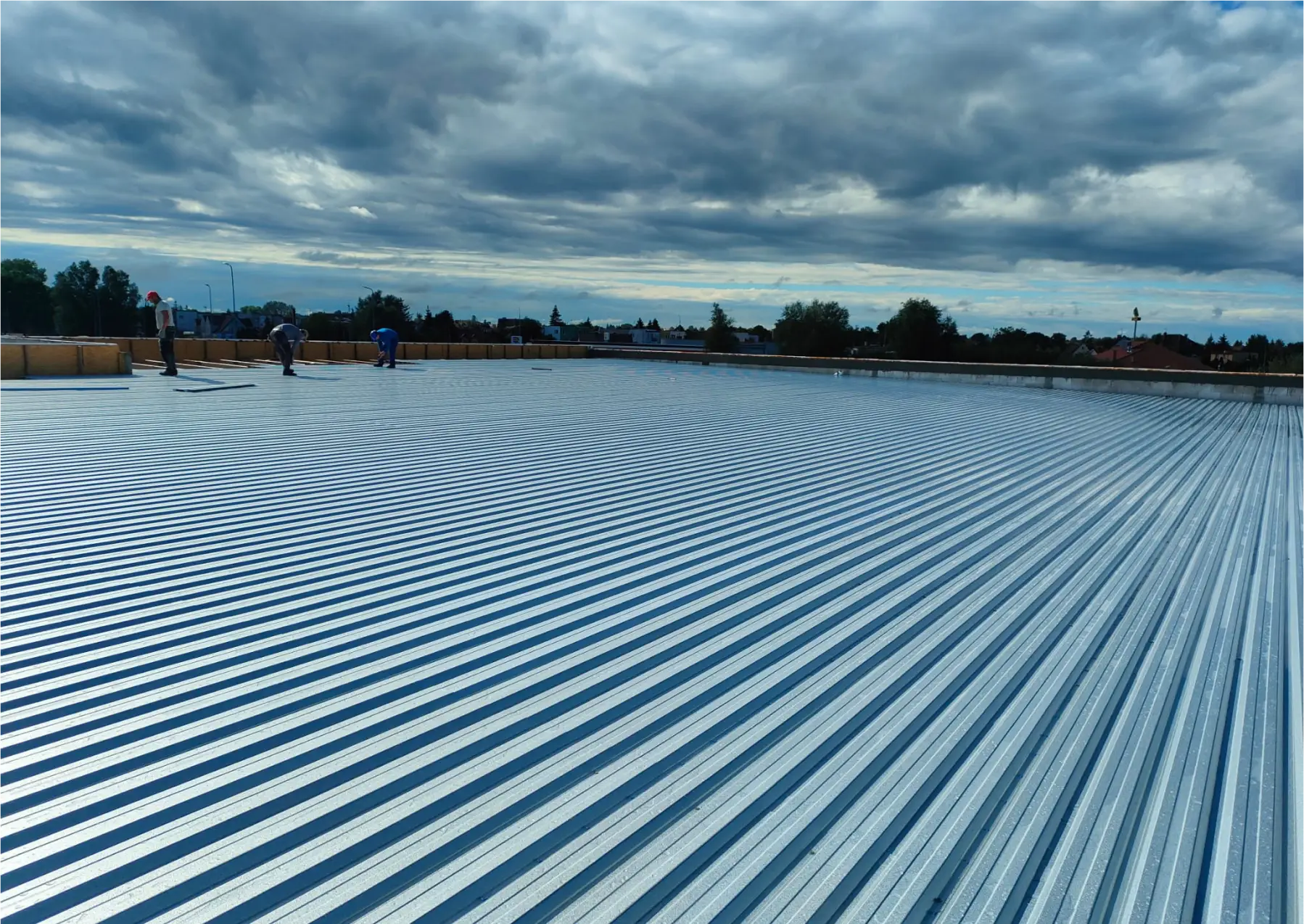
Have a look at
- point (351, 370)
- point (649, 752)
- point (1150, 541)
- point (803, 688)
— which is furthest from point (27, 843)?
point (351, 370)

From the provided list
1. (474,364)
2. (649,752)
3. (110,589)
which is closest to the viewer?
(649,752)

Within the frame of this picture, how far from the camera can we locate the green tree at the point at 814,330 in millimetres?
104062

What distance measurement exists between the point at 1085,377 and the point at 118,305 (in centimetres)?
11738

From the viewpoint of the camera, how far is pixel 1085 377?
92.1 ft

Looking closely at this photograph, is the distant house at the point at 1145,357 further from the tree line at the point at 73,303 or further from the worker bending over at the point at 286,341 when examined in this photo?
the tree line at the point at 73,303

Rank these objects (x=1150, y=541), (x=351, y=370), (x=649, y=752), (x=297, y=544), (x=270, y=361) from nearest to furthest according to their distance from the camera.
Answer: (x=649, y=752), (x=297, y=544), (x=1150, y=541), (x=351, y=370), (x=270, y=361)

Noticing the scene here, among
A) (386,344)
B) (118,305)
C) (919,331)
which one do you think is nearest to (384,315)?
(118,305)

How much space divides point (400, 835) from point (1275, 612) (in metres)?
5.88

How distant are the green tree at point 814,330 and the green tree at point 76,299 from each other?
85.8 meters

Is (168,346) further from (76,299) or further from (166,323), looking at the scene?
(76,299)

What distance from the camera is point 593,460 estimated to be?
1083 cm

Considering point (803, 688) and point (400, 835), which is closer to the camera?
point (400, 835)

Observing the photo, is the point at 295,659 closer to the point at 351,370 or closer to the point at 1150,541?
the point at 1150,541

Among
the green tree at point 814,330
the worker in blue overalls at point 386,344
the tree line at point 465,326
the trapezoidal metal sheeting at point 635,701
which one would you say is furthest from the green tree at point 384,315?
the trapezoidal metal sheeting at point 635,701
